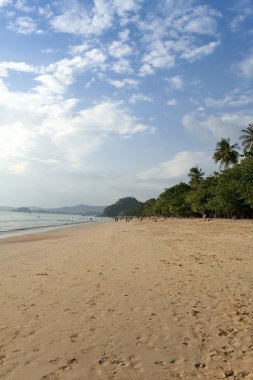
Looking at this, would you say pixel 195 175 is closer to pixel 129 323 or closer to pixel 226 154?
pixel 226 154

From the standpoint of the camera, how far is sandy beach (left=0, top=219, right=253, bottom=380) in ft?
18.6

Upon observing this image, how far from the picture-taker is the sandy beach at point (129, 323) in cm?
566

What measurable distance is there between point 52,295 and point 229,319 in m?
5.32

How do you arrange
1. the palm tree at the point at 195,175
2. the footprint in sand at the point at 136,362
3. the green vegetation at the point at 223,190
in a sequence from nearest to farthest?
the footprint in sand at the point at 136,362 < the green vegetation at the point at 223,190 < the palm tree at the point at 195,175

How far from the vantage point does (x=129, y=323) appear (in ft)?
25.3

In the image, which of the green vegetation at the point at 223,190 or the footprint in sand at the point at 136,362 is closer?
the footprint in sand at the point at 136,362

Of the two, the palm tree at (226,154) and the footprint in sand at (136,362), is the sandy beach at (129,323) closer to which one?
the footprint in sand at (136,362)

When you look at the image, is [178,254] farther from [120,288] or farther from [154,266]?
[120,288]

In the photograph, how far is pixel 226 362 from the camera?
18.7 ft

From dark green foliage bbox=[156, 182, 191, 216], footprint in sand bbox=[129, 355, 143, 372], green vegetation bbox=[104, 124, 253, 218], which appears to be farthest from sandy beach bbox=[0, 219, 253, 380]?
dark green foliage bbox=[156, 182, 191, 216]

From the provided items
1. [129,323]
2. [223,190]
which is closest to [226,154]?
[223,190]

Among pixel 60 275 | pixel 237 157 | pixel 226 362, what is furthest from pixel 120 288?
pixel 237 157

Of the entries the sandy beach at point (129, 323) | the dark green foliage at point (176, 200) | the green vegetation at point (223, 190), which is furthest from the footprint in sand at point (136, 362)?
the dark green foliage at point (176, 200)

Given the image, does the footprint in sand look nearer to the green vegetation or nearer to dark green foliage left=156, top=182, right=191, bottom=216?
the green vegetation
